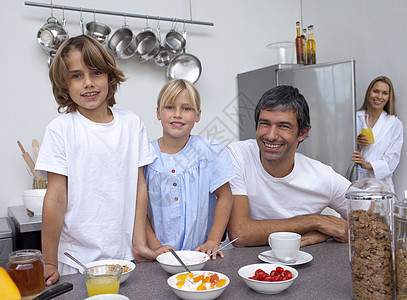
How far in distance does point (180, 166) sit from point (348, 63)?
6.01 feet

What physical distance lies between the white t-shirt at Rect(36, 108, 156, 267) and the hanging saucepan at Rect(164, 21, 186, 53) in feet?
5.40

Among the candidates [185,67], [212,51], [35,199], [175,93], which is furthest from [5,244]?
[212,51]

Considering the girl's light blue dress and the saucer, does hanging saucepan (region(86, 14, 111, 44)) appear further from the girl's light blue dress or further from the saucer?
the saucer

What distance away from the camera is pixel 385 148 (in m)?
2.94

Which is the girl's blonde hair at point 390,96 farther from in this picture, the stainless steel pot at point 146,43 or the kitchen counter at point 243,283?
the kitchen counter at point 243,283

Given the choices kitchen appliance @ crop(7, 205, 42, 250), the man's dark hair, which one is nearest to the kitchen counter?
the man's dark hair

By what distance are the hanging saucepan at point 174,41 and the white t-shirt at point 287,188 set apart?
1.54 metres

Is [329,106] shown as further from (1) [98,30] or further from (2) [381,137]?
(1) [98,30]

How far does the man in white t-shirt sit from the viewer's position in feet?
5.05

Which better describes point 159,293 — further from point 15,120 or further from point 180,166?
point 15,120

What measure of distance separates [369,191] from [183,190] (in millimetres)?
782

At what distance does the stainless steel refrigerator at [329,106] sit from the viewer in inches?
111

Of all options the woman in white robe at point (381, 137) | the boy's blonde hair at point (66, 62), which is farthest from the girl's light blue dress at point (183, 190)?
the woman in white robe at point (381, 137)

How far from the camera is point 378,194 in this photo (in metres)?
0.86
